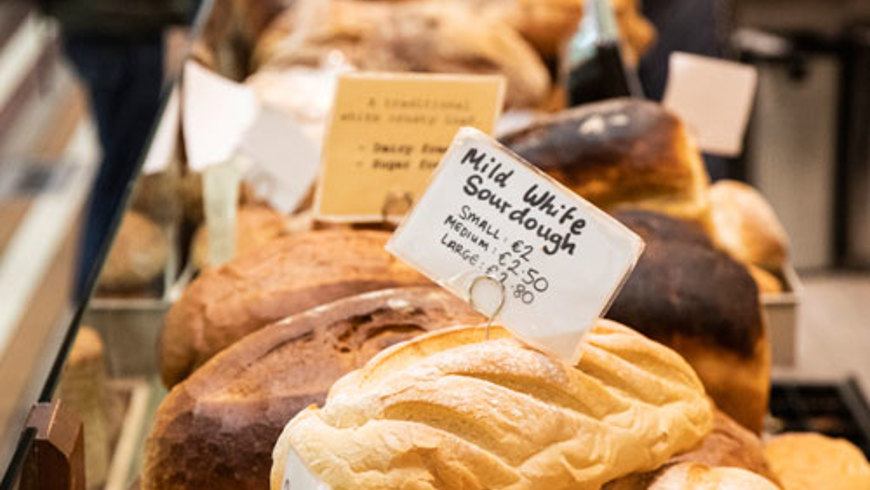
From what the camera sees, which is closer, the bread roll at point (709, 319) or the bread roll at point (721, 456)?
the bread roll at point (721, 456)

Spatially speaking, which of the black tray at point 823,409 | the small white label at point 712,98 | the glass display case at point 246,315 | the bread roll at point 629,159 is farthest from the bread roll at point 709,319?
the small white label at point 712,98

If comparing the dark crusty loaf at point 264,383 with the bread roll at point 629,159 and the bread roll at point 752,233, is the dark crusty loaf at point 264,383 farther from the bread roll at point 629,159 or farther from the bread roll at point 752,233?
the bread roll at point 752,233

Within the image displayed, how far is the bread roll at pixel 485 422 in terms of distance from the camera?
88 centimetres

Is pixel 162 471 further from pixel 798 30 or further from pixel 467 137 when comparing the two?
pixel 798 30

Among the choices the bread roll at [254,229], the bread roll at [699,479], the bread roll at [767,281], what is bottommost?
the bread roll at [767,281]

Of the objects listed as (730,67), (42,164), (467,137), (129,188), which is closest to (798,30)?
(730,67)

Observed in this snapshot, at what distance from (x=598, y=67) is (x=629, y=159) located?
0.56 meters

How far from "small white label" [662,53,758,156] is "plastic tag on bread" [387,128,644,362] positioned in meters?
1.23

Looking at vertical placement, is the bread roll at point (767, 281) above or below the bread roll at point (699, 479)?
below

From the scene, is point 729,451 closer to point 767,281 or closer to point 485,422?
point 485,422

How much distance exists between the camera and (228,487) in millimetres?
1130

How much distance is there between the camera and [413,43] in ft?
8.54

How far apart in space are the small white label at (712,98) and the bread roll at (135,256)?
103cm

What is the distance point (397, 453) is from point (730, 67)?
151 centimetres
